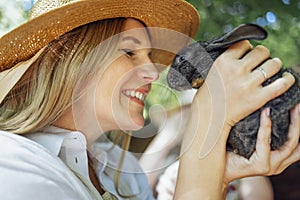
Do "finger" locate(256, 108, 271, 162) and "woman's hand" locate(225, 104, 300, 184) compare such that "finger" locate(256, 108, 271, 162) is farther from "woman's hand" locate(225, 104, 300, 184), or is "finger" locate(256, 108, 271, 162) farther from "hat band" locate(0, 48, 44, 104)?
"hat band" locate(0, 48, 44, 104)

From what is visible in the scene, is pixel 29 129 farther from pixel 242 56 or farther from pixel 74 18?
pixel 242 56

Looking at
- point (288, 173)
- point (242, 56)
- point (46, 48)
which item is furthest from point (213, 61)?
point (288, 173)

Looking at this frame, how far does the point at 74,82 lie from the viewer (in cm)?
139

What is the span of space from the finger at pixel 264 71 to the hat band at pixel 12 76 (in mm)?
516

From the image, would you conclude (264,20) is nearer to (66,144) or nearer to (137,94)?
(137,94)

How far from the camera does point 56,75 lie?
1.38 m

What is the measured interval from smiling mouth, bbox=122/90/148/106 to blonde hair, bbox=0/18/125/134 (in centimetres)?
10

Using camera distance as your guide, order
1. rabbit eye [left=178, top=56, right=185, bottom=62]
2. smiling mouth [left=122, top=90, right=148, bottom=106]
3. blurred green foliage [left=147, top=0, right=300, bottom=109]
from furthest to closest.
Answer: blurred green foliage [left=147, top=0, right=300, bottom=109], smiling mouth [left=122, top=90, right=148, bottom=106], rabbit eye [left=178, top=56, right=185, bottom=62]

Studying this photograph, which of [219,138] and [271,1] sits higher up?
[219,138]

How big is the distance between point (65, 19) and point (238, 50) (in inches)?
16.4

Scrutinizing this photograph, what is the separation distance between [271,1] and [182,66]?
5.38 feet

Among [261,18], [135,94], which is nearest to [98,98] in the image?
[135,94]

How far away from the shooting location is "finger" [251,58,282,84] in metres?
1.18

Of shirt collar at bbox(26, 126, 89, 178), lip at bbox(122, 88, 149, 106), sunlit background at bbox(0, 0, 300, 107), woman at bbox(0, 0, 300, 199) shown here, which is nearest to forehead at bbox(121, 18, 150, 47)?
woman at bbox(0, 0, 300, 199)
